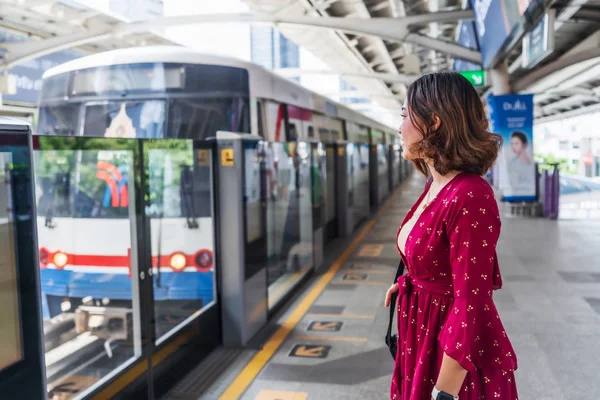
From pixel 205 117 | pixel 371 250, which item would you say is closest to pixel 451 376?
pixel 205 117

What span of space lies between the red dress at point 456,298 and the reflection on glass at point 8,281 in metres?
1.43

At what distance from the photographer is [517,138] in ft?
44.9

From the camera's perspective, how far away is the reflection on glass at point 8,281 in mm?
2365

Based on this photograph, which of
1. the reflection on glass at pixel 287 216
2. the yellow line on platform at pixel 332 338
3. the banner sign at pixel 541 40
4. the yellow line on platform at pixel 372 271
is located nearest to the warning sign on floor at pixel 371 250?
the yellow line on platform at pixel 372 271

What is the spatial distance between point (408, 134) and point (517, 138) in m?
12.6

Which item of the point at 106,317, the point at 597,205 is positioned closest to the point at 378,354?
the point at 106,317

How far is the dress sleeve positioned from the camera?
1725 millimetres

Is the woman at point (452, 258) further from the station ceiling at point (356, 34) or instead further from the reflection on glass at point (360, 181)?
the reflection on glass at point (360, 181)

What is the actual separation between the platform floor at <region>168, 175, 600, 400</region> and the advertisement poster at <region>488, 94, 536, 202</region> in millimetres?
4646

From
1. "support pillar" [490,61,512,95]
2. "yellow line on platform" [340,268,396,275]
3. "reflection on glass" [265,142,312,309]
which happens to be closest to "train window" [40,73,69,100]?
"reflection on glass" [265,142,312,309]

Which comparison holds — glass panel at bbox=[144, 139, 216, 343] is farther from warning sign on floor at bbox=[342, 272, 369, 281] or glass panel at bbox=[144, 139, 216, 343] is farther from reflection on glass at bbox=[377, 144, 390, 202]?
reflection on glass at bbox=[377, 144, 390, 202]

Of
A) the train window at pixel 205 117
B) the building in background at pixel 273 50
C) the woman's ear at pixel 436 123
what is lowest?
the woman's ear at pixel 436 123

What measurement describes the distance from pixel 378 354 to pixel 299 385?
0.86m

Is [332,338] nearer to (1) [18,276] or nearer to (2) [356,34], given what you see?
(1) [18,276]
